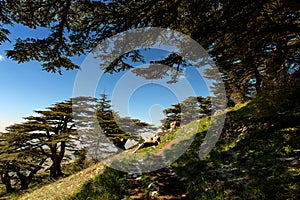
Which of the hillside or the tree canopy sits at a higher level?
the tree canopy

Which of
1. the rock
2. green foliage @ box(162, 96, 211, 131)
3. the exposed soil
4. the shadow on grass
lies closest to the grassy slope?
the shadow on grass

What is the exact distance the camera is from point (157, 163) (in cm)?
1170

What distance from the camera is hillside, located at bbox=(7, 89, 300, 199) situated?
596 centimetres

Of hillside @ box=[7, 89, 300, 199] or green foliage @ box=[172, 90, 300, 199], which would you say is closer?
green foliage @ box=[172, 90, 300, 199]

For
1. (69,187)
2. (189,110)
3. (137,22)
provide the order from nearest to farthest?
(137,22)
(69,187)
(189,110)

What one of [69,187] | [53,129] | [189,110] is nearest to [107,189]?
[69,187]

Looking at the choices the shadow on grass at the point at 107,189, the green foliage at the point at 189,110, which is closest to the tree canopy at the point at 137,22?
the shadow on grass at the point at 107,189

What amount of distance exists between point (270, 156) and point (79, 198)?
730 centimetres

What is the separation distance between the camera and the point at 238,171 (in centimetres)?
746

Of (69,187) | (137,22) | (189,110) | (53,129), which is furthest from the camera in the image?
(189,110)

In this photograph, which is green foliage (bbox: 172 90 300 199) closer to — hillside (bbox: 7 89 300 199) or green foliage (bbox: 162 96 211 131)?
hillside (bbox: 7 89 300 199)

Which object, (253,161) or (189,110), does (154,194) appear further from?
(189,110)

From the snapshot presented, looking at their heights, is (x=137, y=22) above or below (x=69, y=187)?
above

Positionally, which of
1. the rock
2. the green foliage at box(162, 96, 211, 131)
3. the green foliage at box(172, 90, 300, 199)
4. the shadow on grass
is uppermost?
the green foliage at box(162, 96, 211, 131)
